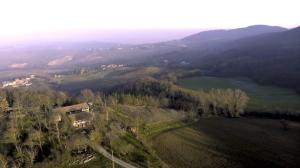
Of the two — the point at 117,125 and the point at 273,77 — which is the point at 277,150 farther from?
the point at 273,77

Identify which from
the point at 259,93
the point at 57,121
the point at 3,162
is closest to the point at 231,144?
the point at 57,121

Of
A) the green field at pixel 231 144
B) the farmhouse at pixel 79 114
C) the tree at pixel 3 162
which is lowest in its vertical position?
the green field at pixel 231 144

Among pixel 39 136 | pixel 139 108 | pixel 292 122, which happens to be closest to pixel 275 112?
pixel 292 122

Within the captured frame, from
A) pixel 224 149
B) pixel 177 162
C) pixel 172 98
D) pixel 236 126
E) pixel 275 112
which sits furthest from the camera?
pixel 172 98

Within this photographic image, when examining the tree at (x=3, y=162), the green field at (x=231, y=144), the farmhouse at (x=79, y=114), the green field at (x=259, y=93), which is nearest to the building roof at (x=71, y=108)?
the farmhouse at (x=79, y=114)

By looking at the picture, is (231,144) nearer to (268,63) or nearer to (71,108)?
(71,108)

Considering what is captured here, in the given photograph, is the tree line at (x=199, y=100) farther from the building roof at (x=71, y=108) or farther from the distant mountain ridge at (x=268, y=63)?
the distant mountain ridge at (x=268, y=63)

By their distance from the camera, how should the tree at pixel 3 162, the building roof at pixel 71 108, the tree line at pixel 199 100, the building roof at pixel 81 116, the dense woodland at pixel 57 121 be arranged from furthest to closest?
1. the tree line at pixel 199 100
2. the building roof at pixel 71 108
3. the building roof at pixel 81 116
4. the dense woodland at pixel 57 121
5. the tree at pixel 3 162
